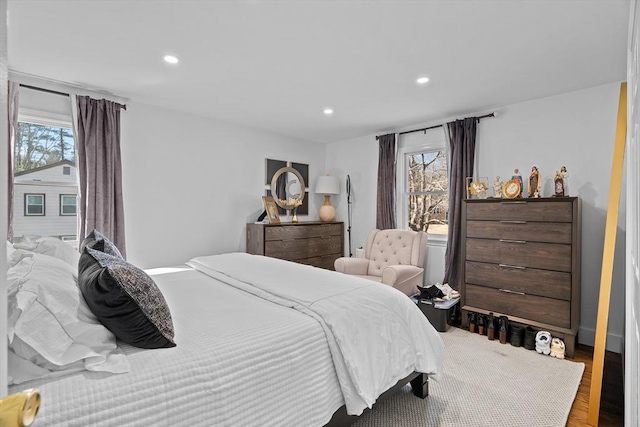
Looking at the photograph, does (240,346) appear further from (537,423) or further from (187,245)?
(187,245)

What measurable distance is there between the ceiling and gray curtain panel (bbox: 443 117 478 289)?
1.11 ft

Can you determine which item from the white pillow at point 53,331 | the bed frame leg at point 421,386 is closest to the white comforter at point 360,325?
the bed frame leg at point 421,386

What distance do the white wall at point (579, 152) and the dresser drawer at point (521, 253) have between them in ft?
1.76

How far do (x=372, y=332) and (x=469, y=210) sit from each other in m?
2.25

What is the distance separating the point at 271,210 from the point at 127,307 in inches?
129

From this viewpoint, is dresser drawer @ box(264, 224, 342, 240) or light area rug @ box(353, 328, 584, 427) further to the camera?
dresser drawer @ box(264, 224, 342, 240)

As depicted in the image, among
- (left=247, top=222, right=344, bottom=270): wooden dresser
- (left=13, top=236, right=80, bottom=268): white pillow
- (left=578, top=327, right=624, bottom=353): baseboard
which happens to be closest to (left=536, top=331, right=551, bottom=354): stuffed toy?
(left=578, top=327, right=624, bottom=353): baseboard

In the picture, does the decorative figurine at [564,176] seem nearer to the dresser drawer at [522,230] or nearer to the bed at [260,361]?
the dresser drawer at [522,230]

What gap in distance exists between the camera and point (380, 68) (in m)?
2.64

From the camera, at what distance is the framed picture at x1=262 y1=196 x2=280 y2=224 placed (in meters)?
4.36

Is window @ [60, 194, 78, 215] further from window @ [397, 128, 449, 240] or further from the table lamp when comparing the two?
window @ [397, 128, 449, 240]

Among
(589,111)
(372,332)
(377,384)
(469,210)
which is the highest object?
(589,111)

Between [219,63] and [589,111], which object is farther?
[589,111]

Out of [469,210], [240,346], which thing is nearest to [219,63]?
[240,346]
